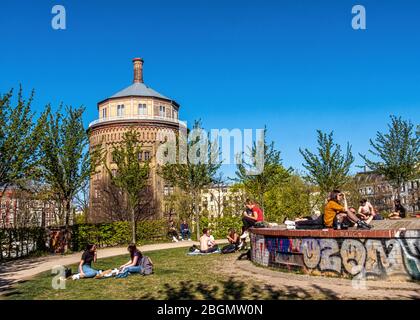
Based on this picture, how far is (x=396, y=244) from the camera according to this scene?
965 centimetres

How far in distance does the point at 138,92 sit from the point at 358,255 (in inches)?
2173

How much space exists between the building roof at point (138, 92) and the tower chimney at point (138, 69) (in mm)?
1747

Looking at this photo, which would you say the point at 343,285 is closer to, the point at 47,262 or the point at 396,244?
the point at 396,244

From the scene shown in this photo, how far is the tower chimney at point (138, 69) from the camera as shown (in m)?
67.3

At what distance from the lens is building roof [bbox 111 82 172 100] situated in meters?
61.0

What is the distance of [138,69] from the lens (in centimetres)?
6781

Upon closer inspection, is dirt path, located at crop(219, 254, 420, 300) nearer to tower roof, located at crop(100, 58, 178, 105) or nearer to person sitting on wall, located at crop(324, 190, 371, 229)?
person sitting on wall, located at crop(324, 190, 371, 229)

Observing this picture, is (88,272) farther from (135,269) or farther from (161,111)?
(161,111)

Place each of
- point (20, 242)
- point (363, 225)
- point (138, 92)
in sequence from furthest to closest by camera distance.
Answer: point (138, 92)
point (20, 242)
point (363, 225)

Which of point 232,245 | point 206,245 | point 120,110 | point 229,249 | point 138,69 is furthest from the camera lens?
point 138,69

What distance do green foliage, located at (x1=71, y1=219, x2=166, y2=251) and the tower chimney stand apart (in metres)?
40.9

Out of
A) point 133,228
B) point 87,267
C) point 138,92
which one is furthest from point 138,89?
point 87,267
